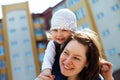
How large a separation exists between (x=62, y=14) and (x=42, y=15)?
23.0 metres

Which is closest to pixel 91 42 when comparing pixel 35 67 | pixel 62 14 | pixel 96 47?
pixel 96 47

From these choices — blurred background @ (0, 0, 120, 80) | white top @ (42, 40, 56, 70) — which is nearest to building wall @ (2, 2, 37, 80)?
blurred background @ (0, 0, 120, 80)

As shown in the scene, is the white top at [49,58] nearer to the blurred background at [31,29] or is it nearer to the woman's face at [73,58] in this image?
the woman's face at [73,58]

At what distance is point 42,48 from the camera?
23734 millimetres

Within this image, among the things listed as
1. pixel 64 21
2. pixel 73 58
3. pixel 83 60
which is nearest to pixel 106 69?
pixel 83 60

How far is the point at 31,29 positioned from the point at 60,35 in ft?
72.1

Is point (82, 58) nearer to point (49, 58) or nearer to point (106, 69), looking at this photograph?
point (106, 69)

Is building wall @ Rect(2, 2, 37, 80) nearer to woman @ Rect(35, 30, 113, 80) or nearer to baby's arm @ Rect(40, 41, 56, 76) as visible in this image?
baby's arm @ Rect(40, 41, 56, 76)

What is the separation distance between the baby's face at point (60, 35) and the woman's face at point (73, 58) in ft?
1.14

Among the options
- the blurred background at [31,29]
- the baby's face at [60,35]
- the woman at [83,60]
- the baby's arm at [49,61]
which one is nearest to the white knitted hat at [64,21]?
the baby's face at [60,35]

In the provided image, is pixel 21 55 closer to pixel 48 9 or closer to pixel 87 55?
pixel 48 9

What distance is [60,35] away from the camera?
227cm

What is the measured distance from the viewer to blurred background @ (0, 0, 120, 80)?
19.1m

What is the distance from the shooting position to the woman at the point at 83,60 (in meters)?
1.80
